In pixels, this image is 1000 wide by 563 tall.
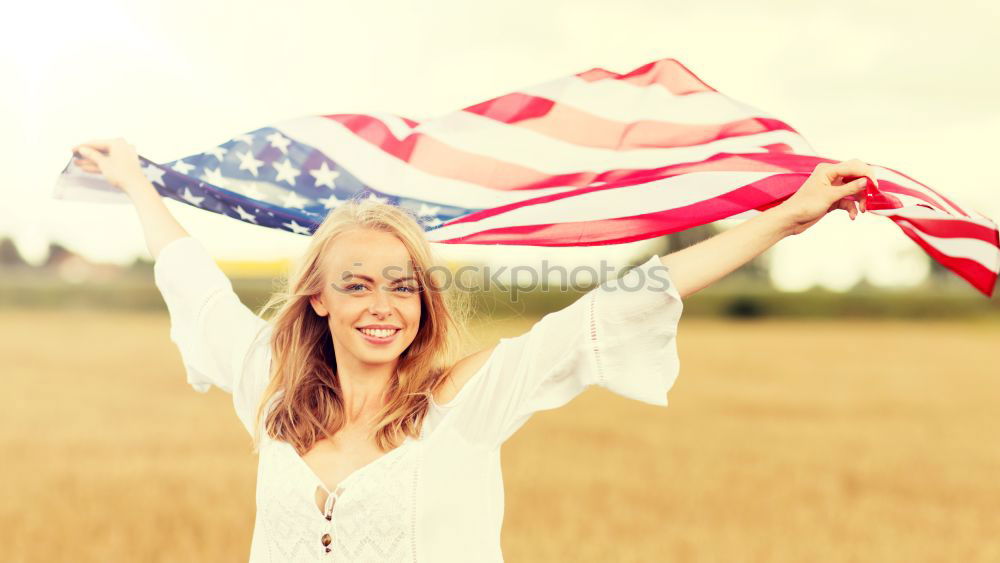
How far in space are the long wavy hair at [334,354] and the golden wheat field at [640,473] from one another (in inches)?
12.6

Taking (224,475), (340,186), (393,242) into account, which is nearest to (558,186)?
(340,186)

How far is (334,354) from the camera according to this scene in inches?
142

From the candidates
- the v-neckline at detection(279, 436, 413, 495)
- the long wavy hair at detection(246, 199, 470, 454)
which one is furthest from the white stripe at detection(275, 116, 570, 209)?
the v-neckline at detection(279, 436, 413, 495)

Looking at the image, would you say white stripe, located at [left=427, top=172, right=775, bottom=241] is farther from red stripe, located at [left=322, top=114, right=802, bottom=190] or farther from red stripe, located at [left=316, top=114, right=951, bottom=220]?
red stripe, located at [left=322, top=114, right=802, bottom=190]

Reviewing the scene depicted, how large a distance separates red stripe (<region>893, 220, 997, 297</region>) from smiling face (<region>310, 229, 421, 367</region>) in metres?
2.03

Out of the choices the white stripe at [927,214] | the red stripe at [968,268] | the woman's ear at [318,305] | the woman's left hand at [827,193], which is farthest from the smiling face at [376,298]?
the red stripe at [968,268]

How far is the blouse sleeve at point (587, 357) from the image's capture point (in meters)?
2.91

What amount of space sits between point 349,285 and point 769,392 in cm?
1961

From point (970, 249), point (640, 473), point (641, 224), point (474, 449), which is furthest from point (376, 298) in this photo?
point (640, 473)

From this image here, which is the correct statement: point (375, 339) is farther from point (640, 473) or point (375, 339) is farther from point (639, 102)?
point (640, 473)

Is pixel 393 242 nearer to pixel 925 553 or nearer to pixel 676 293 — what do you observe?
pixel 676 293

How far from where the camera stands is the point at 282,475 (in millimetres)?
3203

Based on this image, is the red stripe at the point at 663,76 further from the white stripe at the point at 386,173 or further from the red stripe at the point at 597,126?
the white stripe at the point at 386,173

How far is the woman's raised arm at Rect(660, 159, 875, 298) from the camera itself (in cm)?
A: 293
